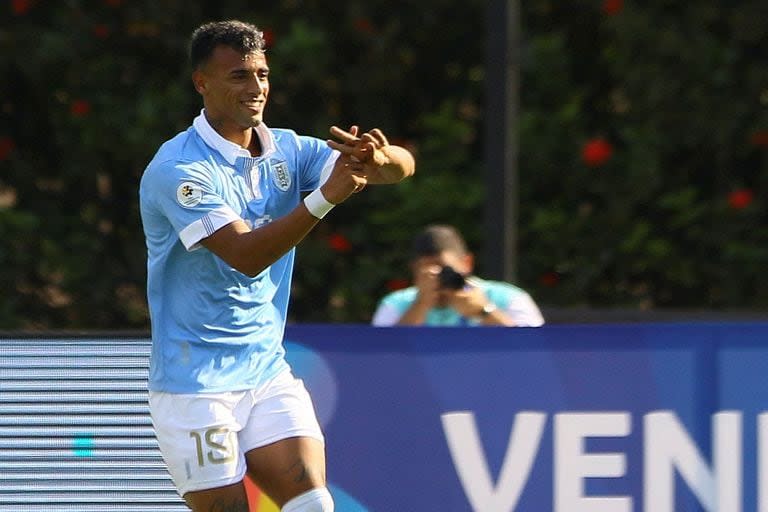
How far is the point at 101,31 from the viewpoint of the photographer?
32.3ft

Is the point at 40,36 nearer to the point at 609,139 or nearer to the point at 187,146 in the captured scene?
the point at 609,139

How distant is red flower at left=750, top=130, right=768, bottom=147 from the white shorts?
214 inches

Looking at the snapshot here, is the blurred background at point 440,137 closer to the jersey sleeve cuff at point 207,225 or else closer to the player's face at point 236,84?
the player's face at point 236,84

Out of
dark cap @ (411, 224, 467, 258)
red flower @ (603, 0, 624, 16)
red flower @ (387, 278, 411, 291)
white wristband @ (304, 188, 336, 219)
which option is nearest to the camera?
white wristband @ (304, 188, 336, 219)

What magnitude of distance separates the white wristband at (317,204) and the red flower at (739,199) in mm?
5620

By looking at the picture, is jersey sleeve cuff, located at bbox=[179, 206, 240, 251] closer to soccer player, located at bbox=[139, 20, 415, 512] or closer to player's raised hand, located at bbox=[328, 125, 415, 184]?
soccer player, located at bbox=[139, 20, 415, 512]

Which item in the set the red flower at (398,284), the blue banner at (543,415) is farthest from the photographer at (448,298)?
the red flower at (398,284)

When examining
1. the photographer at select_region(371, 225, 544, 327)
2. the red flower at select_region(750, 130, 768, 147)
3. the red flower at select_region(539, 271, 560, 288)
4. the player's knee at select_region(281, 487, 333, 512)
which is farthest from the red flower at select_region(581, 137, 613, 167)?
the player's knee at select_region(281, 487, 333, 512)

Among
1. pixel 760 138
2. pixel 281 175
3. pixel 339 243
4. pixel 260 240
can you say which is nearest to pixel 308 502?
pixel 260 240

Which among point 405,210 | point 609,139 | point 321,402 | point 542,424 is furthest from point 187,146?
point 609,139

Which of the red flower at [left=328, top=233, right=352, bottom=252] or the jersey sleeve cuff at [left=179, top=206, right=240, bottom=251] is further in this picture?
the red flower at [left=328, top=233, right=352, bottom=252]

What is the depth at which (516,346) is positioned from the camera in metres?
5.39

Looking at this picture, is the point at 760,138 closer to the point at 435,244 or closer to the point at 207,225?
the point at 435,244

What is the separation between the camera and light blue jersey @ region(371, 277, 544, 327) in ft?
21.7
